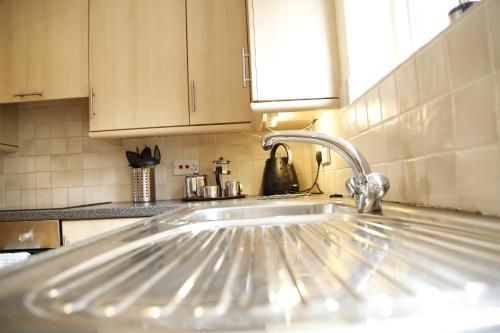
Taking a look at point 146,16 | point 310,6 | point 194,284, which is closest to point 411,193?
point 194,284

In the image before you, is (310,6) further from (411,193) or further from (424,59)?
(411,193)

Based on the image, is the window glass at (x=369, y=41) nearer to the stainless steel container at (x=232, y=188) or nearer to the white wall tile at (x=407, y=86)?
the white wall tile at (x=407, y=86)

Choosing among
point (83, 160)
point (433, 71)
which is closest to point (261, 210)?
point (433, 71)

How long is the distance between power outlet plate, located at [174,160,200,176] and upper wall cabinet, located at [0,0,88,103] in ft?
2.04

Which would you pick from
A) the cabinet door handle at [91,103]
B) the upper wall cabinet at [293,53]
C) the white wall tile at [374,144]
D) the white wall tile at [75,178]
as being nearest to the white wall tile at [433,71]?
the white wall tile at [374,144]

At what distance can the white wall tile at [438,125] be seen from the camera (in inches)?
21.1

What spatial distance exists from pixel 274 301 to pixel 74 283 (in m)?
0.17

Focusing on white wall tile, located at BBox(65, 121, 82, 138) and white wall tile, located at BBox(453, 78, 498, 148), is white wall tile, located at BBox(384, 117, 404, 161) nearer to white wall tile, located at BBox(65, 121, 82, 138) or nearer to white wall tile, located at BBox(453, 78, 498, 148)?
A: white wall tile, located at BBox(453, 78, 498, 148)

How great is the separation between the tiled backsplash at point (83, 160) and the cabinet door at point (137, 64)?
318 millimetres

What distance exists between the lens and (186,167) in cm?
183

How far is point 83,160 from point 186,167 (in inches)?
25.8

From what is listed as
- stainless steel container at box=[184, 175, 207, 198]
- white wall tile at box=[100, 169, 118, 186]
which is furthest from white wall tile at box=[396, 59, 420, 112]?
white wall tile at box=[100, 169, 118, 186]

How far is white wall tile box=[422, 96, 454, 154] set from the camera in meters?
0.54

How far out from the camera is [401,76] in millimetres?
689
